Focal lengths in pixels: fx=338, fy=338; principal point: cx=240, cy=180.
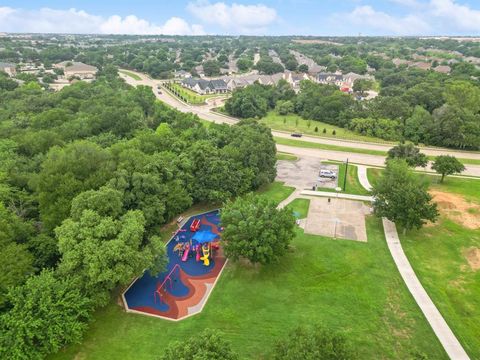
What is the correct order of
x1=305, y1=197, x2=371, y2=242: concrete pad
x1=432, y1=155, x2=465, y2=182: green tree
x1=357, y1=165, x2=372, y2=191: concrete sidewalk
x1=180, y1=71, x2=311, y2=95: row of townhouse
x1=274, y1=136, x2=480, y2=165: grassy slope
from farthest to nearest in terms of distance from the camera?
x1=180, y1=71, x2=311, y2=95: row of townhouse, x1=274, y1=136, x2=480, y2=165: grassy slope, x1=357, y1=165, x2=372, y2=191: concrete sidewalk, x1=432, y1=155, x2=465, y2=182: green tree, x1=305, y1=197, x2=371, y2=242: concrete pad

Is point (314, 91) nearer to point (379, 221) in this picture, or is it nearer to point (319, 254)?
point (379, 221)

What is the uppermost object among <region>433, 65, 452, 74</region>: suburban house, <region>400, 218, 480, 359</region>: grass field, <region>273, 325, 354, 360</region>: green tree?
<region>433, 65, 452, 74</region>: suburban house

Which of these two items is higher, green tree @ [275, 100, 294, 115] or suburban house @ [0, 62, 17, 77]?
suburban house @ [0, 62, 17, 77]

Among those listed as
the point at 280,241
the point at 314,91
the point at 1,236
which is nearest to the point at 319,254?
the point at 280,241

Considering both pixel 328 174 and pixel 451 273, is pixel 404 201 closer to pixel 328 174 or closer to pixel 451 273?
pixel 451 273

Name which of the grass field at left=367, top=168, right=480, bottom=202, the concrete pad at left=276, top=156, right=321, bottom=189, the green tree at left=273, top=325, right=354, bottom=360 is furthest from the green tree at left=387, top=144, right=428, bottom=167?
the green tree at left=273, top=325, right=354, bottom=360

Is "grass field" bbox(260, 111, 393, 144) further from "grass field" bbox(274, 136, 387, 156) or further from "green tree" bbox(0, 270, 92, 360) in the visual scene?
"green tree" bbox(0, 270, 92, 360)

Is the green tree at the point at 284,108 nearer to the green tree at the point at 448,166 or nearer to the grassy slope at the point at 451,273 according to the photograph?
the green tree at the point at 448,166

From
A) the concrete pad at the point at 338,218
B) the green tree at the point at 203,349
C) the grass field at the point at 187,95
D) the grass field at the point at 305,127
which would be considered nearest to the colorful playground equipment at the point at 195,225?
the concrete pad at the point at 338,218
